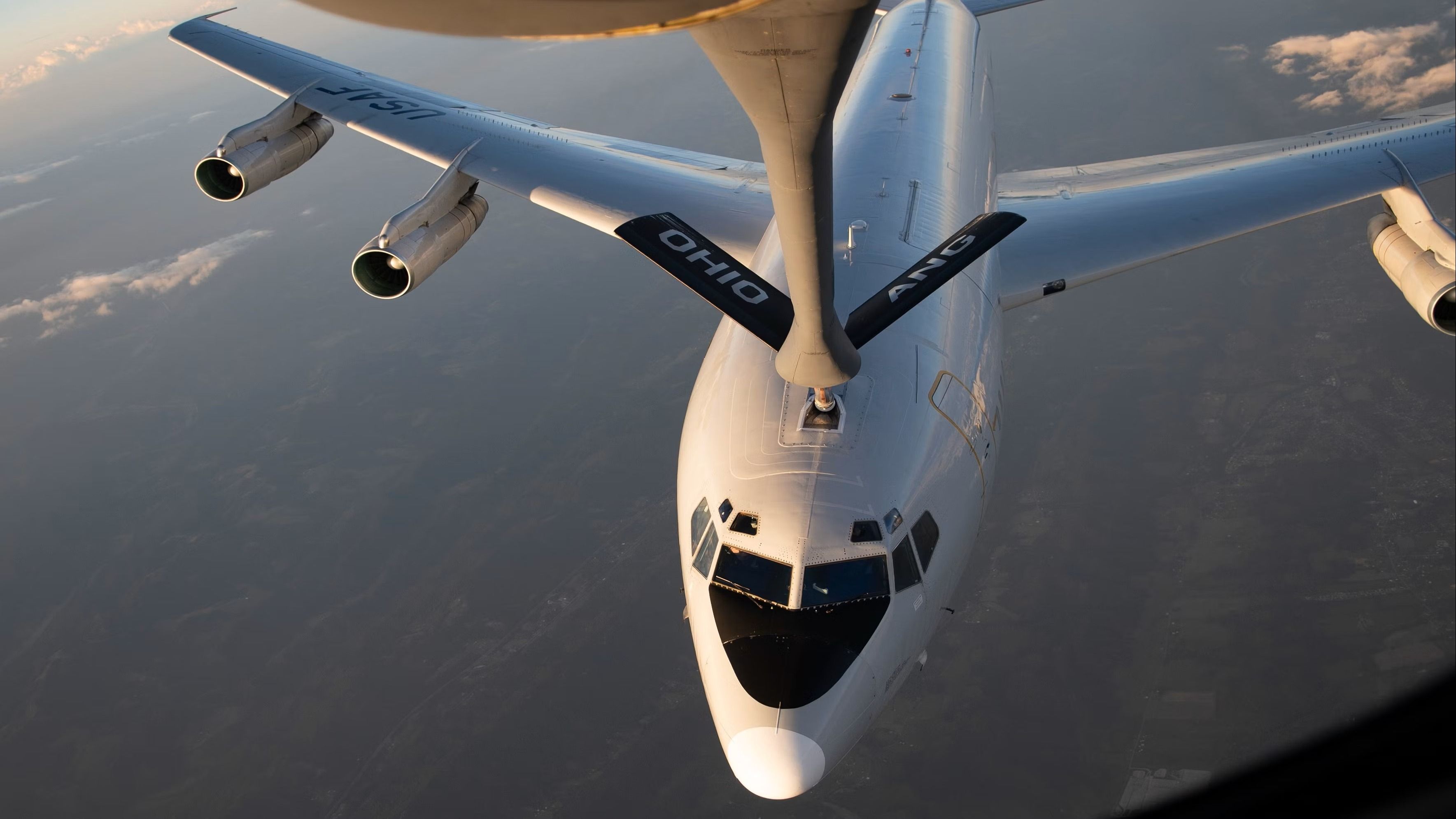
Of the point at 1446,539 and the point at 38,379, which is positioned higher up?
the point at 38,379

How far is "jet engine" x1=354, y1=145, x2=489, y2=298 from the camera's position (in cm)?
1870

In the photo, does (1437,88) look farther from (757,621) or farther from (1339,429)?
(757,621)

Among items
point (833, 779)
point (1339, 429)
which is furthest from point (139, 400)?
point (1339, 429)

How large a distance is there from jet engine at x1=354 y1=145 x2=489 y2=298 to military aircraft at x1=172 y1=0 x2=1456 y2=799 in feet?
0.23

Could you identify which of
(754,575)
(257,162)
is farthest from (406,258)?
(754,575)

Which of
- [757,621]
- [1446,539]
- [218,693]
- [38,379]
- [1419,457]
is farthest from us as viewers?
[38,379]

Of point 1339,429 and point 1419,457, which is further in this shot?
point 1339,429

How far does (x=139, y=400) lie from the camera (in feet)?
472

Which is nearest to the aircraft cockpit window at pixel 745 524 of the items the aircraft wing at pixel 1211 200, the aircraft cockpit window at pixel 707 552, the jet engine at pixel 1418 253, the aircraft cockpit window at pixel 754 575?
the aircraft cockpit window at pixel 754 575

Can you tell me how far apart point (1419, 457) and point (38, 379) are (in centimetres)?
22068

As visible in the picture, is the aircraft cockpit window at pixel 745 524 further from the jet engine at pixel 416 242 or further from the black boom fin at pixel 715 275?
the jet engine at pixel 416 242

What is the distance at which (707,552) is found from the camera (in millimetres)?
11984

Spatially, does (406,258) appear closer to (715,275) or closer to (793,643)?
(715,275)

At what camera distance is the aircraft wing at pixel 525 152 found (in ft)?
66.6
